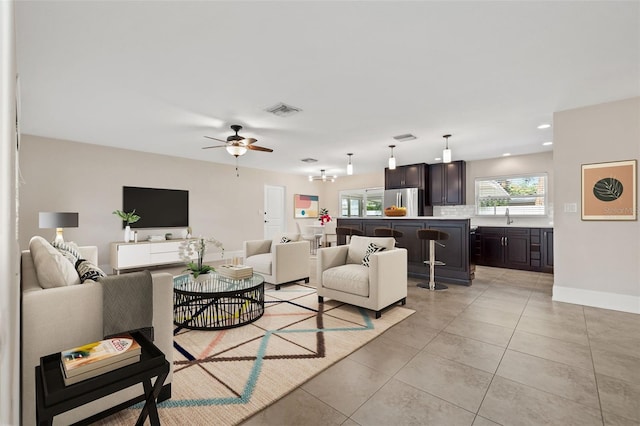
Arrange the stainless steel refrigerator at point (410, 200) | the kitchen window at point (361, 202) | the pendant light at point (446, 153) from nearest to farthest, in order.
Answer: the pendant light at point (446, 153) < the stainless steel refrigerator at point (410, 200) < the kitchen window at point (361, 202)

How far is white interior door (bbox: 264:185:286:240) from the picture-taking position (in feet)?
28.4

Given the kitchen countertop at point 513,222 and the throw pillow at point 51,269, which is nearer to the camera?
the throw pillow at point 51,269

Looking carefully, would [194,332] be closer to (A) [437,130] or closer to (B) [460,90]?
(B) [460,90]

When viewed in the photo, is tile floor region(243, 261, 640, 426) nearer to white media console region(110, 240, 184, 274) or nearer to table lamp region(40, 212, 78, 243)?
table lamp region(40, 212, 78, 243)

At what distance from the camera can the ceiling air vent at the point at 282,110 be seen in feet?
11.5

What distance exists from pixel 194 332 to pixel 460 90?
3678 mm

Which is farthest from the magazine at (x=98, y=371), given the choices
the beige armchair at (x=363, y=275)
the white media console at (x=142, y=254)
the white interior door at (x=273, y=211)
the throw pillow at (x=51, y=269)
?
the white interior door at (x=273, y=211)

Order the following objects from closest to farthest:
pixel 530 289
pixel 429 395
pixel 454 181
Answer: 1. pixel 429 395
2. pixel 530 289
3. pixel 454 181

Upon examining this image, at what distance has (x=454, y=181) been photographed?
7.00 metres

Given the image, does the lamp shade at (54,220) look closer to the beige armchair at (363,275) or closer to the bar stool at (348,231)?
the beige armchair at (363,275)

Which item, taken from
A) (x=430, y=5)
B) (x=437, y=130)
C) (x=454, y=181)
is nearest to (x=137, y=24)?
(x=430, y=5)

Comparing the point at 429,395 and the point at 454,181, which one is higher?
the point at 454,181

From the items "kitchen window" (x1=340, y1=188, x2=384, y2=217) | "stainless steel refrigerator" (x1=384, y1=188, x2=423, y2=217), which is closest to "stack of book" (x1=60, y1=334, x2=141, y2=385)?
"stainless steel refrigerator" (x1=384, y1=188, x2=423, y2=217)

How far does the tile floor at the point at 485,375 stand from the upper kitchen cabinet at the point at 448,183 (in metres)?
3.96
